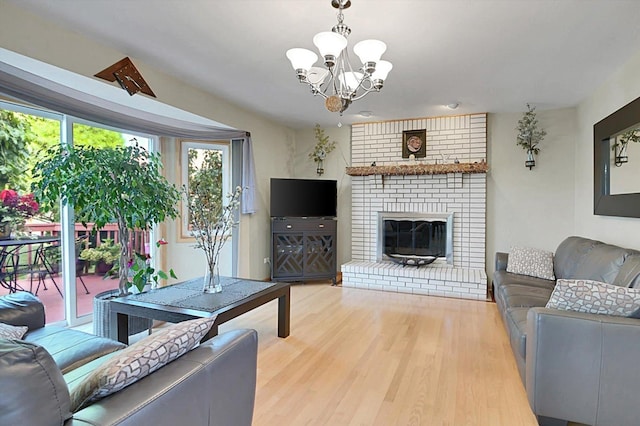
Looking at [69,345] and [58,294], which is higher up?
[69,345]

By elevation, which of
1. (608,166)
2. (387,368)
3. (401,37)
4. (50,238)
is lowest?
(387,368)

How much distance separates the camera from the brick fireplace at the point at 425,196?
15.4ft

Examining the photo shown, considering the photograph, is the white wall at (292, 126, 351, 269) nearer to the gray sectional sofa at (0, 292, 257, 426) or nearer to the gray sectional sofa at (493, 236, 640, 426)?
the gray sectional sofa at (493, 236, 640, 426)

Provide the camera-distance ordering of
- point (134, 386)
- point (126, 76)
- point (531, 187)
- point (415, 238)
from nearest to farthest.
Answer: point (134, 386) → point (126, 76) → point (531, 187) → point (415, 238)

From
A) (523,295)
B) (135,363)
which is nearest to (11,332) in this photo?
(135,363)

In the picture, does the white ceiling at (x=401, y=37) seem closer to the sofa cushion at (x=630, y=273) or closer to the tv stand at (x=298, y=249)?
the sofa cushion at (x=630, y=273)

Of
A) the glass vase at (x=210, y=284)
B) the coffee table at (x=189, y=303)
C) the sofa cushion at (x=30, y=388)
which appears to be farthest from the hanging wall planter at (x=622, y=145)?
the sofa cushion at (x=30, y=388)

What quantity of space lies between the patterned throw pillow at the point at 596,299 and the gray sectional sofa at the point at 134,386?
1672 millimetres

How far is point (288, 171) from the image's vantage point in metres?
5.85

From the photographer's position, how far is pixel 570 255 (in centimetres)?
338

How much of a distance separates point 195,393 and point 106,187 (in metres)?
2.00

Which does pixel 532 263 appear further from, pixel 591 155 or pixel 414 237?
pixel 414 237

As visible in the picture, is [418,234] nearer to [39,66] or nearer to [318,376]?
[318,376]

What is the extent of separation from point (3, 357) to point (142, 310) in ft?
5.69
